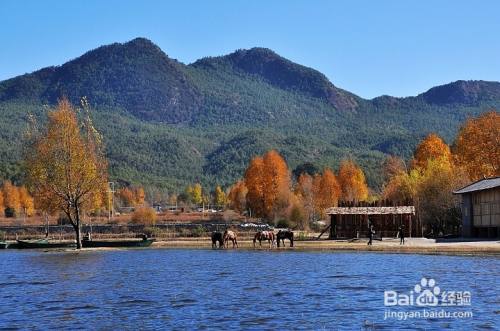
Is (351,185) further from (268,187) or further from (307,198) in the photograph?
(268,187)

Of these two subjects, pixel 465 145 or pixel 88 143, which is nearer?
pixel 88 143

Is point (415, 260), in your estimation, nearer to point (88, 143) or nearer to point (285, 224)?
point (88, 143)

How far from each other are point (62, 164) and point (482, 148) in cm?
4510

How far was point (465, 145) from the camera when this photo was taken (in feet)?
266

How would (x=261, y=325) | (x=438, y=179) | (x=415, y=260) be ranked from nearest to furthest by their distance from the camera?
(x=261, y=325) < (x=415, y=260) < (x=438, y=179)

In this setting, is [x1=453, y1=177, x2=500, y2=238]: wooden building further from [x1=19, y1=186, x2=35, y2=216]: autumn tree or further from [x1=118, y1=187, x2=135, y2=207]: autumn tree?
[x1=118, y1=187, x2=135, y2=207]: autumn tree

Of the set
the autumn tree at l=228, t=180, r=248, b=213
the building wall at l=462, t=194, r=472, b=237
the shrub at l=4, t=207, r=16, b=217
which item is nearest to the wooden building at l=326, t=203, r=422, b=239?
the building wall at l=462, t=194, r=472, b=237

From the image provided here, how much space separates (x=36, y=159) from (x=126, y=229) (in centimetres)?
2808

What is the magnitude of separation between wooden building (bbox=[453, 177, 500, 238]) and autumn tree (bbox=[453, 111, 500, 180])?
1506 centimetres

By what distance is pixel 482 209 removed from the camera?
206 feet

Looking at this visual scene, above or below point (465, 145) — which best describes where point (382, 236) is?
below

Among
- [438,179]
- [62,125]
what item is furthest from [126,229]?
[438,179]

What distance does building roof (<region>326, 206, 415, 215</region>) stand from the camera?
67.2 metres

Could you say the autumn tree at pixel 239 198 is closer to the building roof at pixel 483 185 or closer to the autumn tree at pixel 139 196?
the autumn tree at pixel 139 196
